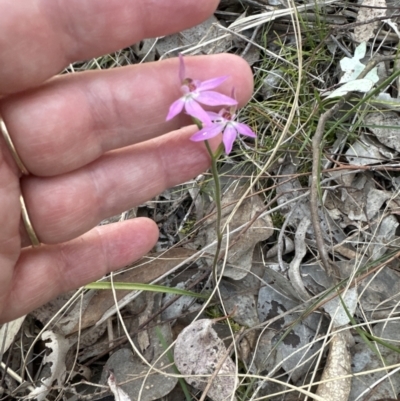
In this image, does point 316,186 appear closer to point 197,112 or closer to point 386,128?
point 386,128

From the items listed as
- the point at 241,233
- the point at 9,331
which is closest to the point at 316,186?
the point at 241,233

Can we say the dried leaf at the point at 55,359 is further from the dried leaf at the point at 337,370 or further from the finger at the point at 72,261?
the dried leaf at the point at 337,370

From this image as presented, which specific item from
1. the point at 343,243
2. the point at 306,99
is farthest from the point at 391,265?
the point at 306,99

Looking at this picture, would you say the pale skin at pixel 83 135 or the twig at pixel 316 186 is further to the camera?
the twig at pixel 316 186

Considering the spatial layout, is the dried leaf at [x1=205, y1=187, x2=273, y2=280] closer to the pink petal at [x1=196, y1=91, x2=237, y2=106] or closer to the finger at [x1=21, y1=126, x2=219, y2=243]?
the finger at [x1=21, y1=126, x2=219, y2=243]

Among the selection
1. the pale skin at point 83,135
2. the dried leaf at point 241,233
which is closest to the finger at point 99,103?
the pale skin at point 83,135

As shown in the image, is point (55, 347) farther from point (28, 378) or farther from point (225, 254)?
point (225, 254)

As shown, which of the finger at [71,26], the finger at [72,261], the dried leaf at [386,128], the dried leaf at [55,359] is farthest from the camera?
the dried leaf at [386,128]
